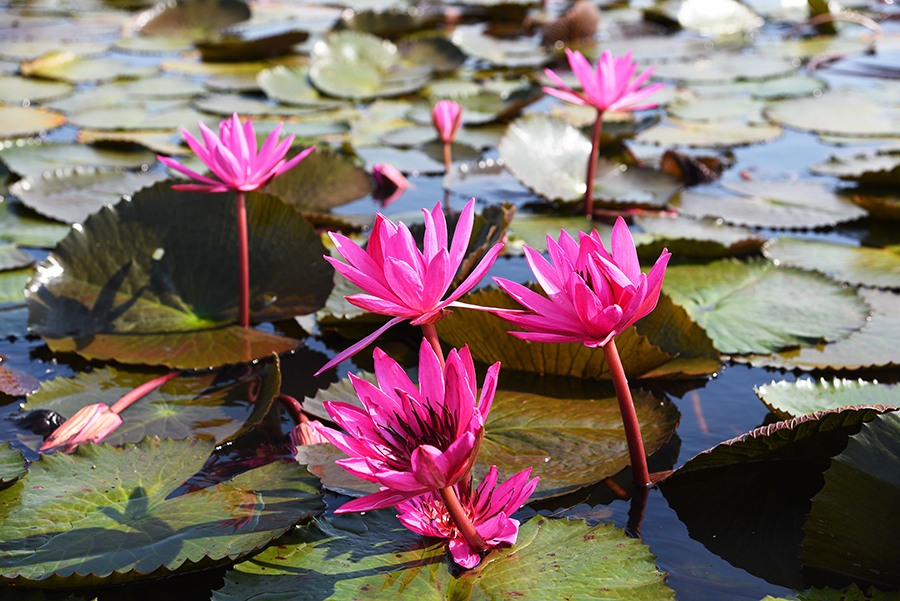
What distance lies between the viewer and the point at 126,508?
0.98 meters

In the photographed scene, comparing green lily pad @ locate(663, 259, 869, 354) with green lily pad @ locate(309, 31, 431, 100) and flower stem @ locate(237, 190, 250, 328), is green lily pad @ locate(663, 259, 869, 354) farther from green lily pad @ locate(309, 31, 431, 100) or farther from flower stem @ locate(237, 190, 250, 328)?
green lily pad @ locate(309, 31, 431, 100)

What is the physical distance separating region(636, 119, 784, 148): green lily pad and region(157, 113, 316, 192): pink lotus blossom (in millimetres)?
1948

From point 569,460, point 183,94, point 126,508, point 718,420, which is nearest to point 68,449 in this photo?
point 126,508

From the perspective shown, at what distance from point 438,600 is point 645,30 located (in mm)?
4795

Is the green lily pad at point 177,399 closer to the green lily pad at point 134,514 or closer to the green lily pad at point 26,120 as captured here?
the green lily pad at point 134,514

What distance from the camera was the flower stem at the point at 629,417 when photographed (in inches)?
33.5

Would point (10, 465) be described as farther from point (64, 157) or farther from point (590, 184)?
point (64, 157)

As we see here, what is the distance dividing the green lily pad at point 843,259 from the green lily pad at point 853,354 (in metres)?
0.22

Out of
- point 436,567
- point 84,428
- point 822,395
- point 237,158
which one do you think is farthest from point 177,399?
point 822,395

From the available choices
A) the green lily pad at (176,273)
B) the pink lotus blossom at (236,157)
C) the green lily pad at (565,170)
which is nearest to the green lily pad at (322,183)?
the green lily pad at (565,170)

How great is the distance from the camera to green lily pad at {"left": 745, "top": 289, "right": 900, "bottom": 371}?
4.56ft

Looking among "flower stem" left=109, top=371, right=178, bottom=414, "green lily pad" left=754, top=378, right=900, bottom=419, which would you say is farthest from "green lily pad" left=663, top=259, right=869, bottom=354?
Result: "flower stem" left=109, top=371, right=178, bottom=414

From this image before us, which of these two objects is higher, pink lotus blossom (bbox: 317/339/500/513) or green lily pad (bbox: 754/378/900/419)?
pink lotus blossom (bbox: 317/339/500/513)

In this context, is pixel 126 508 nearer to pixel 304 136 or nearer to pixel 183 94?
pixel 304 136
